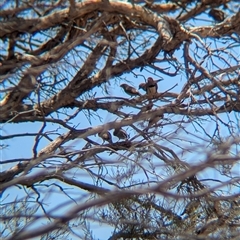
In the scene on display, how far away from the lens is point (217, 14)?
4766mm

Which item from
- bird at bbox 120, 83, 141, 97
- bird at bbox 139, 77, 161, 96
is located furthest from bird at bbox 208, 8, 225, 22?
bird at bbox 120, 83, 141, 97

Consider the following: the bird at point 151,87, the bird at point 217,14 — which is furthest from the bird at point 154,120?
the bird at point 217,14

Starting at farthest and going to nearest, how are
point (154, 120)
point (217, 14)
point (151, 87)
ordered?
point (151, 87)
point (217, 14)
point (154, 120)

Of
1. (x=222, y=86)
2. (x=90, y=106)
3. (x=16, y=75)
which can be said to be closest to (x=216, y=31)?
(x=222, y=86)

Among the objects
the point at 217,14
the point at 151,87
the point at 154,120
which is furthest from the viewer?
the point at 151,87

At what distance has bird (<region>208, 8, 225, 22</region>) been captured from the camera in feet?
15.5

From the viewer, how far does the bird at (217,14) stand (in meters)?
4.73

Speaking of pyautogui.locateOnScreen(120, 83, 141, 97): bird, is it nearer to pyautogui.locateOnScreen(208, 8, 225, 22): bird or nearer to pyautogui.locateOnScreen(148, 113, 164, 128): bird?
pyautogui.locateOnScreen(148, 113, 164, 128): bird

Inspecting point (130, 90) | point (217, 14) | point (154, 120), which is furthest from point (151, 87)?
point (217, 14)

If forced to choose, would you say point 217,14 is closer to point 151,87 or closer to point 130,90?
point 151,87

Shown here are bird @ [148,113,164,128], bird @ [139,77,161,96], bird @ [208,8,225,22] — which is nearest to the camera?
bird @ [148,113,164,128]

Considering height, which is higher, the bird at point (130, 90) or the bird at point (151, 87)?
the bird at point (130, 90)

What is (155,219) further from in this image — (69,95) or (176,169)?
(69,95)

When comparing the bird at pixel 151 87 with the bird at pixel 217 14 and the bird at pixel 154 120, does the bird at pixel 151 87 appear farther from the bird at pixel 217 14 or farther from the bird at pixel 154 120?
the bird at pixel 217 14
